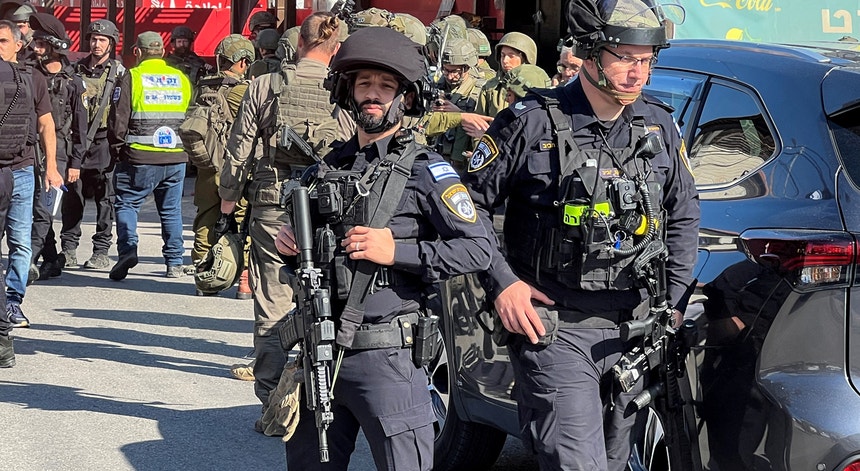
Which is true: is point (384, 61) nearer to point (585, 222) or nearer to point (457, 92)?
point (585, 222)

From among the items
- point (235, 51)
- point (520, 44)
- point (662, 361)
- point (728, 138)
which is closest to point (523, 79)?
point (520, 44)

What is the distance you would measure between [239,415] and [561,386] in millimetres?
3122

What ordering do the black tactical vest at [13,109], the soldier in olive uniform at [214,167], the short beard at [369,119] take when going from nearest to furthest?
the short beard at [369,119]
the black tactical vest at [13,109]
the soldier in olive uniform at [214,167]

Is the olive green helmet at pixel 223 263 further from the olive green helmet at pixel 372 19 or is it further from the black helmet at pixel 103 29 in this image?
the black helmet at pixel 103 29

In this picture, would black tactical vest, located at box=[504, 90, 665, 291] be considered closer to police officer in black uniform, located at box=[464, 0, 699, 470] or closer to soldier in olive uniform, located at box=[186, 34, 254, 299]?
police officer in black uniform, located at box=[464, 0, 699, 470]

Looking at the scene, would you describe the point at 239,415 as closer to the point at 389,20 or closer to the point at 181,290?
the point at 389,20

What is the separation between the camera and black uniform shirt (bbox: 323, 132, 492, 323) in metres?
3.66

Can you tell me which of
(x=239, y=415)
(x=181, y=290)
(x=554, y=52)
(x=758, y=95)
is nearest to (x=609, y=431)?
(x=758, y=95)

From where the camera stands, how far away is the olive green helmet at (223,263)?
255 inches

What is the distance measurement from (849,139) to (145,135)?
7.72 m

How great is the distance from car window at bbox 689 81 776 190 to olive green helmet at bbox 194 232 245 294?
3007 millimetres

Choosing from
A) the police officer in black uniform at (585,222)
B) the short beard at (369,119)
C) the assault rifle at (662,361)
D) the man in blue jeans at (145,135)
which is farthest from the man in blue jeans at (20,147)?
the assault rifle at (662,361)

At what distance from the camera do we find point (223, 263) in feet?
21.3

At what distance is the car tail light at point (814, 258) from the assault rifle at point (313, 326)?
1.29 meters
